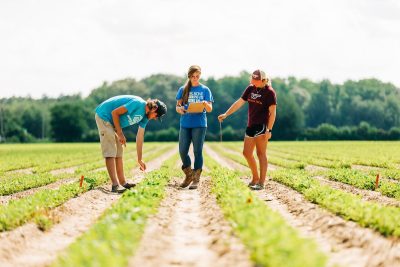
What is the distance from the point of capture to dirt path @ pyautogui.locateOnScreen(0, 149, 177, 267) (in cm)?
505

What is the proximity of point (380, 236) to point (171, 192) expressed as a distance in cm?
482

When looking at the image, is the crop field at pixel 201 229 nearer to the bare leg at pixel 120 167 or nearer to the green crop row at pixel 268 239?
the green crop row at pixel 268 239

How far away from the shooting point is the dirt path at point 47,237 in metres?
5.05

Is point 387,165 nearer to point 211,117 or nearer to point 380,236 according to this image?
point 380,236

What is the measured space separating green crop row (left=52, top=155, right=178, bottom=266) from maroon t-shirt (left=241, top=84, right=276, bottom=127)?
12.3 ft

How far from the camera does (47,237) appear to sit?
5926 millimetres

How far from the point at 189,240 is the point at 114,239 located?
117 centimetres

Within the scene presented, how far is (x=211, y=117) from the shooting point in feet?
367

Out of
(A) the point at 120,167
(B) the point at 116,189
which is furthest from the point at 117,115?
(B) the point at 116,189

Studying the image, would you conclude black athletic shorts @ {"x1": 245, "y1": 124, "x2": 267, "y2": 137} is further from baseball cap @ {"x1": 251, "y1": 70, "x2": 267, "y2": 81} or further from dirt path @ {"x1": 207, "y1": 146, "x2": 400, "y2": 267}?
dirt path @ {"x1": 207, "y1": 146, "x2": 400, "y2": 267}

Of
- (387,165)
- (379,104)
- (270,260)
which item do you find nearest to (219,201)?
(270,260)

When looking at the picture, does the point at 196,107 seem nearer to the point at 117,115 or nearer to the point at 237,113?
the point at 117,115

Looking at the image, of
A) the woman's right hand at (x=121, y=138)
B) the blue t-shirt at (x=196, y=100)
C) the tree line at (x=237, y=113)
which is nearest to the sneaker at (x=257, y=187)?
the blue t-shirt at (x=196, y=100)

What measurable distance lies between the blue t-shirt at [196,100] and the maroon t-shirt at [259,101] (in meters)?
0.77
